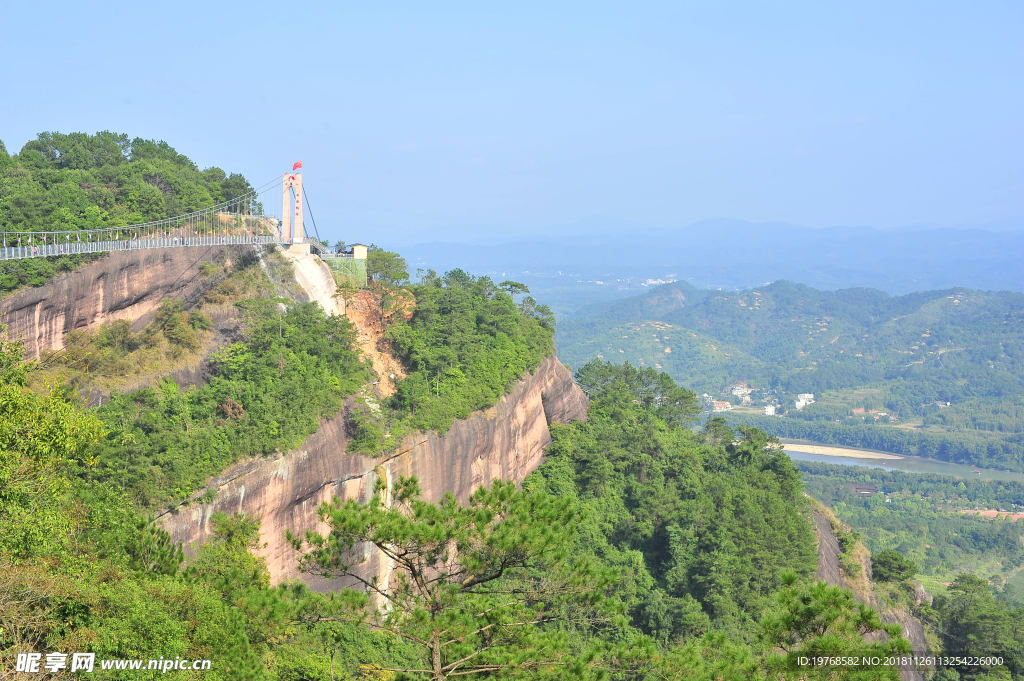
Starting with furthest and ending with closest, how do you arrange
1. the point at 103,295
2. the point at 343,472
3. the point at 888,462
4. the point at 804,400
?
1. the point at 804,400
2. the point at 888,462
3. the point at 103,295
4. the point at 343,472

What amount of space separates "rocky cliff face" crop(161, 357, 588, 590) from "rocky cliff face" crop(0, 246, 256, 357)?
26.4 ft

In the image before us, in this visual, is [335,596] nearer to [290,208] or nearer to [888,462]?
[290,208]

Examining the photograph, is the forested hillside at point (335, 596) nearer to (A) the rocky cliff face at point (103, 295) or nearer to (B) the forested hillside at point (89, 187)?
(A) the rocky cliff face at point (103, 295)

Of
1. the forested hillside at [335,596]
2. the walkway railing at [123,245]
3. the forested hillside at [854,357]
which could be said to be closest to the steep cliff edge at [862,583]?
the forested hillside at [335,596]

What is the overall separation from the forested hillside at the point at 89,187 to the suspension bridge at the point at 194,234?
487 millimetres

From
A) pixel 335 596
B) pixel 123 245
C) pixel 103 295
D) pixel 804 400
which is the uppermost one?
pixel 123 245

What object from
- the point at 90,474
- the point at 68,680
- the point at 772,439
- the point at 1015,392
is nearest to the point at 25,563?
the point at 68,680

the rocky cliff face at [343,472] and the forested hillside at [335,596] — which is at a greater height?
the forested hillside at [335,596]

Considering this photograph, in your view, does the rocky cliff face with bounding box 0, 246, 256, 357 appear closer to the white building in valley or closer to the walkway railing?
the walkway railing

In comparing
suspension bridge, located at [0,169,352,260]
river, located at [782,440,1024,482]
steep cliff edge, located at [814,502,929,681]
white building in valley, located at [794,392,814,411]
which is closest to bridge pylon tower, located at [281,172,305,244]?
suspension bridge, located at [0,169,352,260]

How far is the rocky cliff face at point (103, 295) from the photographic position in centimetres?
2458

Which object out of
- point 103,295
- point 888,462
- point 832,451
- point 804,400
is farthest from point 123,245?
point 804,400

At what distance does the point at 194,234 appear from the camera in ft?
123

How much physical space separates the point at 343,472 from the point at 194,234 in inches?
662
